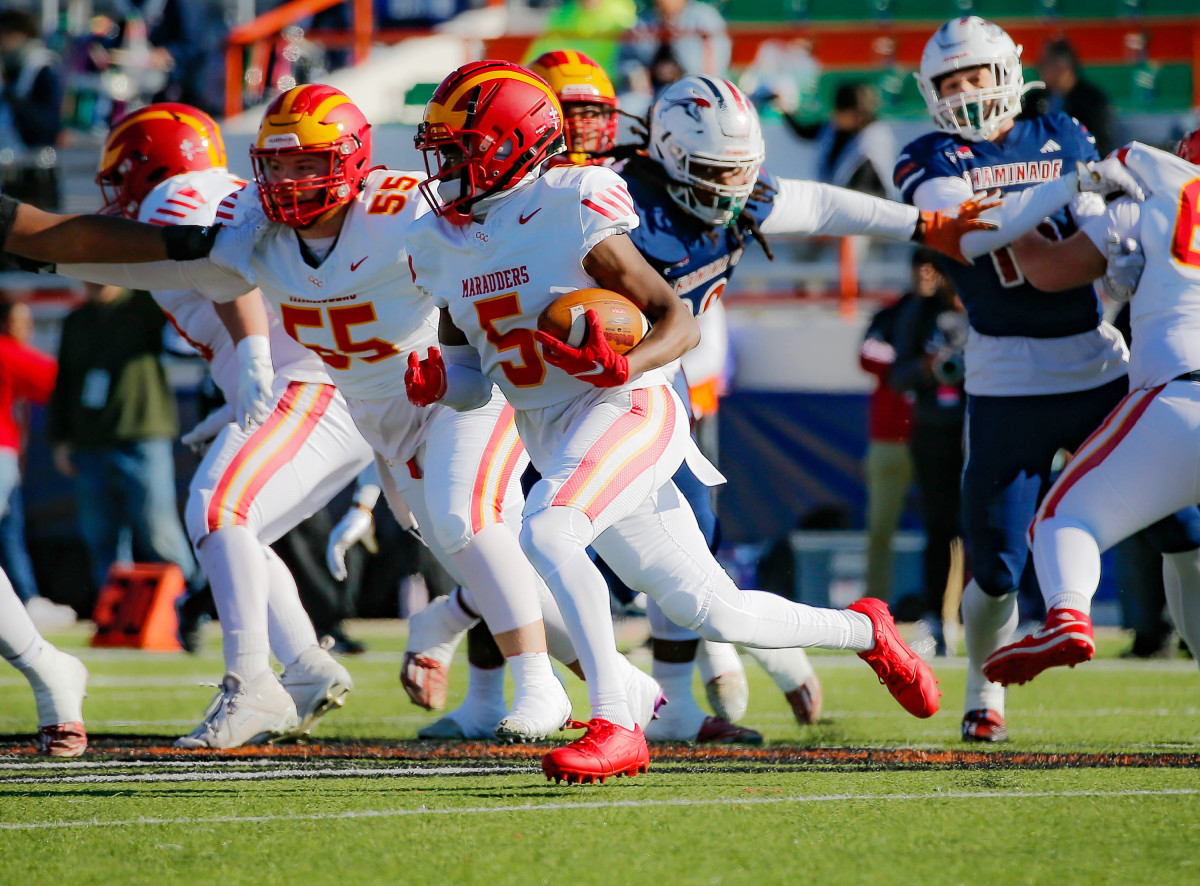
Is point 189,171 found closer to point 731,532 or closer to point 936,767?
point 936,767

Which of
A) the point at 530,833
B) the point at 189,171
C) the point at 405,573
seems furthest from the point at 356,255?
the point at 405,573

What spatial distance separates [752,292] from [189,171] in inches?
242

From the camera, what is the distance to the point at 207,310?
4828 millimetres

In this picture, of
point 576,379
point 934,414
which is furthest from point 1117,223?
point 934,414

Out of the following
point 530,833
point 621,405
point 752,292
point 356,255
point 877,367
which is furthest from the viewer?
point 752,292

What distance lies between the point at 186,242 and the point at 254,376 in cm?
41

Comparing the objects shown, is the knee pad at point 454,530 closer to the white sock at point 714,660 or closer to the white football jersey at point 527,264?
the white football jersey at point 527,264

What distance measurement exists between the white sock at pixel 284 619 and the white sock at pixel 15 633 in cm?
67

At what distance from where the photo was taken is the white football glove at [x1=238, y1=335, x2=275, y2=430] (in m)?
4.32

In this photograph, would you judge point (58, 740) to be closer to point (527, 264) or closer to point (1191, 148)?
point (527, 264)

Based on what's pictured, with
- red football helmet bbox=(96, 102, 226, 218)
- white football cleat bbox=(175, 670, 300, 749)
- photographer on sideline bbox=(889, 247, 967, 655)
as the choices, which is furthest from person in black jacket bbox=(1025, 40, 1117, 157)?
white football cleat bbox=(175, 670, 300, 749)

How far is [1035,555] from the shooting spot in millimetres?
3787

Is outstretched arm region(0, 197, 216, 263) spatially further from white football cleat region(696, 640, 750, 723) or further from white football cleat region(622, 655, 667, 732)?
white football cleat region(696, 640, 750, 723)

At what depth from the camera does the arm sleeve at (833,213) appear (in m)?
4.24
